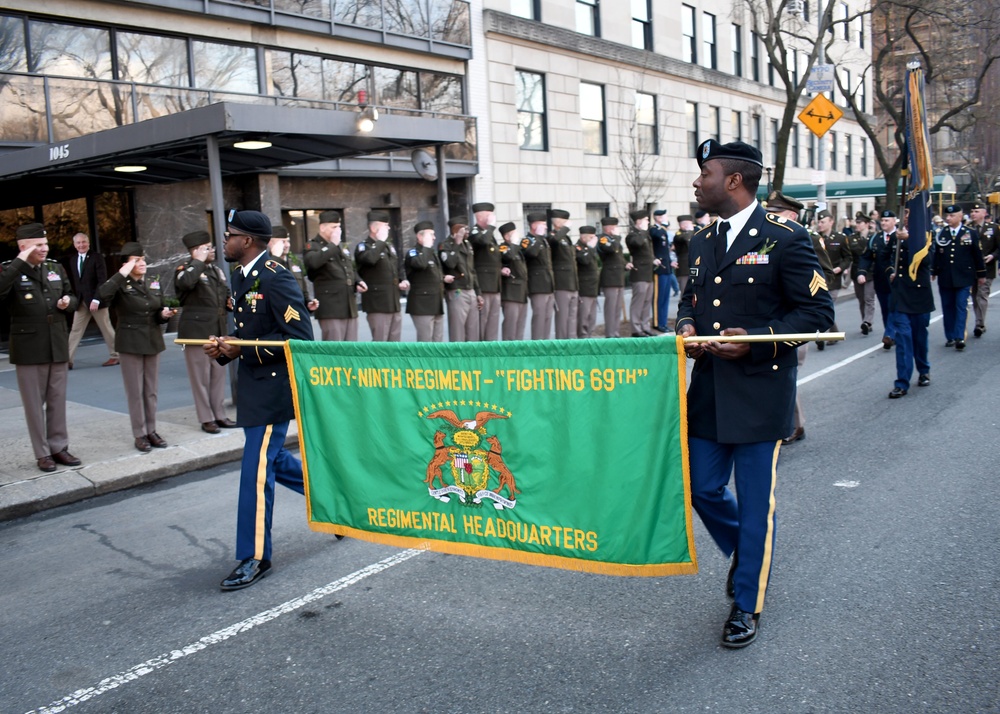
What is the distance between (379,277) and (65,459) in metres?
5.16

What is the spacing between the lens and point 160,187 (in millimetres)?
16203

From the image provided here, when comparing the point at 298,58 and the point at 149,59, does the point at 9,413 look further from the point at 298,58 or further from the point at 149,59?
the point at 298,58

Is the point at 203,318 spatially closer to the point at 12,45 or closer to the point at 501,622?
the point at 501,622

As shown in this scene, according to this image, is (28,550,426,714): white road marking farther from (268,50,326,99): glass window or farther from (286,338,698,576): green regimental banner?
(268,50,326,99): glass window

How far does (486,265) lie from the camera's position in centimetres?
1380

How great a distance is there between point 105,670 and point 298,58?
16.4 m

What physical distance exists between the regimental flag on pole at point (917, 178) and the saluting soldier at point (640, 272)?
18.4 ft

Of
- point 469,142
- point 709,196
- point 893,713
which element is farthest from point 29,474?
point 469,142

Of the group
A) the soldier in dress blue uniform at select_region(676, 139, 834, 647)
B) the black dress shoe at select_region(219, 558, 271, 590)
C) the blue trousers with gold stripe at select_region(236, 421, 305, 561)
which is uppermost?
the soldier in dress blue uniform at select_region(676, 139, 834, 647)

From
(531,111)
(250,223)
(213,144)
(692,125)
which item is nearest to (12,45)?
(213,144)

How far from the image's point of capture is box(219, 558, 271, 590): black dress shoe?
16.1ft

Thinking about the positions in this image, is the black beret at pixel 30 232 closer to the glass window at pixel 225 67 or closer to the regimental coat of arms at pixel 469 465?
the regimental coat of arms at pixel 469 465

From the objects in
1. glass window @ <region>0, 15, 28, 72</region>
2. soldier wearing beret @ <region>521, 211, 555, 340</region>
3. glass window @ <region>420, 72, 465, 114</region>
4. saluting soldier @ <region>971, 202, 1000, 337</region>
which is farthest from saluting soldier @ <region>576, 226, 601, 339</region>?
glass window @ <region>0, 15, 28, 72</region>

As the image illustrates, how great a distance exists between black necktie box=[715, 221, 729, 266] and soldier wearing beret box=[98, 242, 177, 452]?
6.05 metres
